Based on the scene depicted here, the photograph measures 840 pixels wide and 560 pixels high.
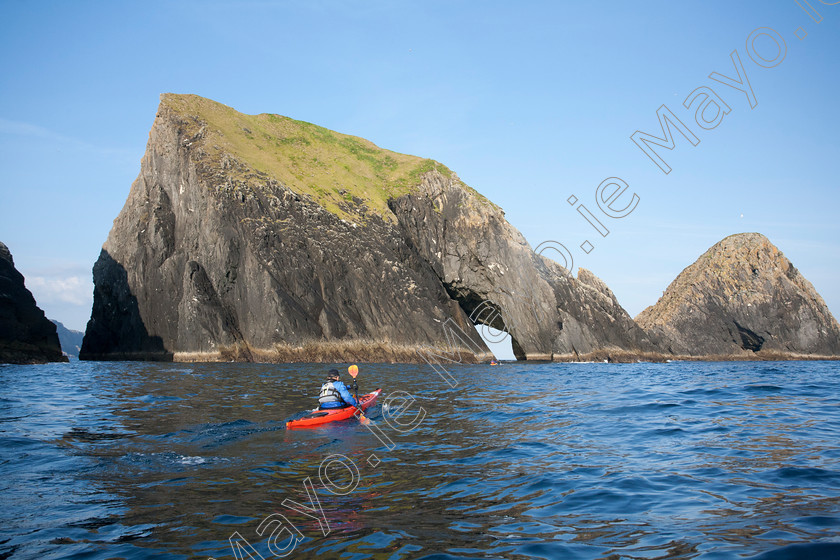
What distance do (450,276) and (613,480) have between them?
212 feet

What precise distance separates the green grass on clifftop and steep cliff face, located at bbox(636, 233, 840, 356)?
158 ft

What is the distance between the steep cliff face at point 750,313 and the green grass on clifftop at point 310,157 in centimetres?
4807

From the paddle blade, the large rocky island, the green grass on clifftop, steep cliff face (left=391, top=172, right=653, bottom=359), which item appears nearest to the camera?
the paddle blade

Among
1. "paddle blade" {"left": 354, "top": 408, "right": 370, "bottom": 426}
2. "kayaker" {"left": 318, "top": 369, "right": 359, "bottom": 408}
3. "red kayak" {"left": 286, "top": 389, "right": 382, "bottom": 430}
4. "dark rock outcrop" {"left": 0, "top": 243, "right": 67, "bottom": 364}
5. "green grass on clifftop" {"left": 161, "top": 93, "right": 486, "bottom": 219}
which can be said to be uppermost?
"green grass on clifftop" {"left": 161, "top": 93, "right": 486, "bottom": 219}

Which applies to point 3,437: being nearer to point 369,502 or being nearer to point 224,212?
point 369,502

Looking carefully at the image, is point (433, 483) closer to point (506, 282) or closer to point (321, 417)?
point (321, 417)

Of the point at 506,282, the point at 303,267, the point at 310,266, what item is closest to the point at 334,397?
the point at 303,267

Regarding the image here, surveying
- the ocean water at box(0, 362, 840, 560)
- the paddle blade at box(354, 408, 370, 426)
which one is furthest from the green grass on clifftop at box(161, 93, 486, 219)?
the ocean water at box(0, 362, 840, 560)

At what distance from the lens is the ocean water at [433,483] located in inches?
230

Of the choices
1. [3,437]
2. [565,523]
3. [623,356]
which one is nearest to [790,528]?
[565,523]

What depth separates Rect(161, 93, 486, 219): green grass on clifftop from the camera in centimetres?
6894

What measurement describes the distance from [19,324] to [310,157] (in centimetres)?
4614

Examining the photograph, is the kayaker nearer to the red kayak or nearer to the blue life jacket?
the blue life jacket

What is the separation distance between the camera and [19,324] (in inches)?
1671
